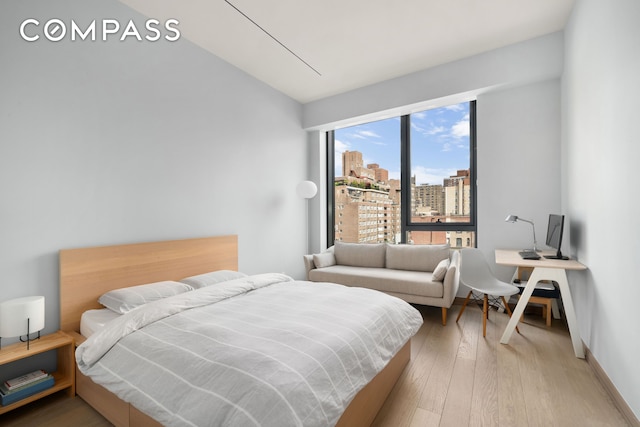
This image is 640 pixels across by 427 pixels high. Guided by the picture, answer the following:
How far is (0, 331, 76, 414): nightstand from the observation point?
5.80ft

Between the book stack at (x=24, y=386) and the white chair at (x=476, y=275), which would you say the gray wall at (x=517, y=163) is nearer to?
the white chair at (x=476, y=275)

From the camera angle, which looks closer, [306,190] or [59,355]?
[59,355]

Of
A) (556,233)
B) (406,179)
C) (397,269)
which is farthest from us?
(406,179)

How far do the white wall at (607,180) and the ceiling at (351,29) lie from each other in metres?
0.61

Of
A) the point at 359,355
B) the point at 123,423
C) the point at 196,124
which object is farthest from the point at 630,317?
the point at 196,124

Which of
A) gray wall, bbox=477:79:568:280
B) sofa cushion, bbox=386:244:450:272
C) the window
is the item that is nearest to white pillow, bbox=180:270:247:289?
sofa cushion, bbox=386:244:450:272

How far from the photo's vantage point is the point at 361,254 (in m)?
4.23

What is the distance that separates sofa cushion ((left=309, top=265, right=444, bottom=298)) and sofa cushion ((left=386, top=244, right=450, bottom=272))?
0.32 feet

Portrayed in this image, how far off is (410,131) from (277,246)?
8.47ft

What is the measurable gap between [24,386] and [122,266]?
93 centimetres

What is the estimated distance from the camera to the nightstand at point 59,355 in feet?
5.80

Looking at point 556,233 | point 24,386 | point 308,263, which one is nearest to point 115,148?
point 24,386

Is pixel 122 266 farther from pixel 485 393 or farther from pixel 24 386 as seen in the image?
pixel 485 393

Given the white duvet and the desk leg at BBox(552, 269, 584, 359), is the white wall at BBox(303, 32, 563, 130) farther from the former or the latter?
the white duvet
